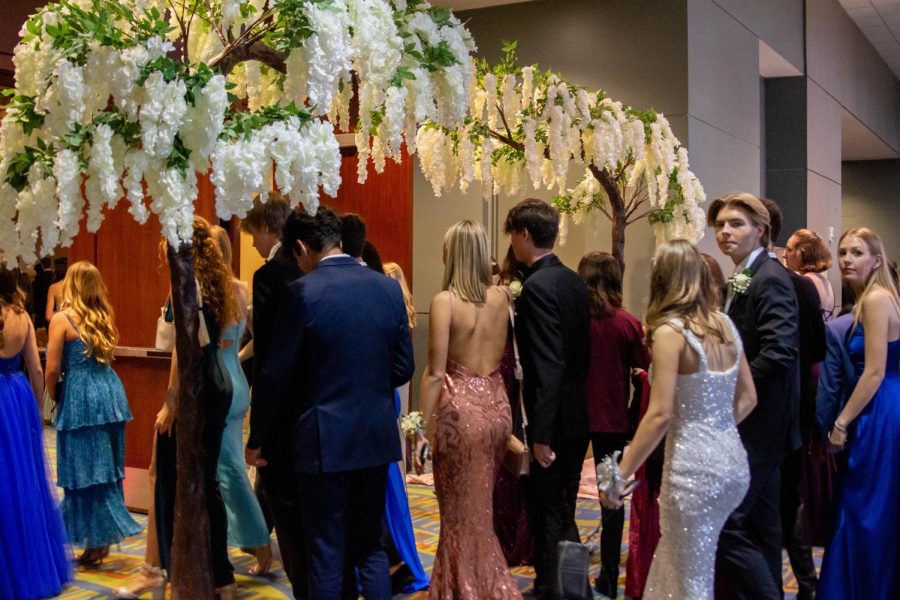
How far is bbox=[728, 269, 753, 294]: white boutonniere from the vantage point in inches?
123

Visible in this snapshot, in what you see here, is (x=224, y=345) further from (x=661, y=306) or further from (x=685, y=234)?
(x=685, y=234)

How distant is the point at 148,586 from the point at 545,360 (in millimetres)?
1924

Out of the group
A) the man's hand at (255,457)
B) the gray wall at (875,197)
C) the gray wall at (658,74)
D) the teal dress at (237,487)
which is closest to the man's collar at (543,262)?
the man's hand at (255,457)

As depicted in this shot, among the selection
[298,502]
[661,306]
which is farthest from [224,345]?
[661,306]

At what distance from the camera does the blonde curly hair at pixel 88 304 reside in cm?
440

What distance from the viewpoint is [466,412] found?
11.1 ft

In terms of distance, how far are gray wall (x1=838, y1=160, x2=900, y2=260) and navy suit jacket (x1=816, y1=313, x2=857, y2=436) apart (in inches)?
520

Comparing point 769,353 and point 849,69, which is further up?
point 849,69

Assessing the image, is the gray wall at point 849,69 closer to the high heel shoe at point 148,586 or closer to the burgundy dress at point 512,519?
the burgundy dress at point 512,519

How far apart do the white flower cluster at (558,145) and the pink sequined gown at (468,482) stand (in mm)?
2699

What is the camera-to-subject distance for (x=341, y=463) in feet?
9.43

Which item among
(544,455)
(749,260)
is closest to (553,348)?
(544,455)

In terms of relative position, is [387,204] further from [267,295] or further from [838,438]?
[838,438]

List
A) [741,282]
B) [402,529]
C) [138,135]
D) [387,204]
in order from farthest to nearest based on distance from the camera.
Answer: [387,204]
[402,529]
[741,282]
[138,135]
